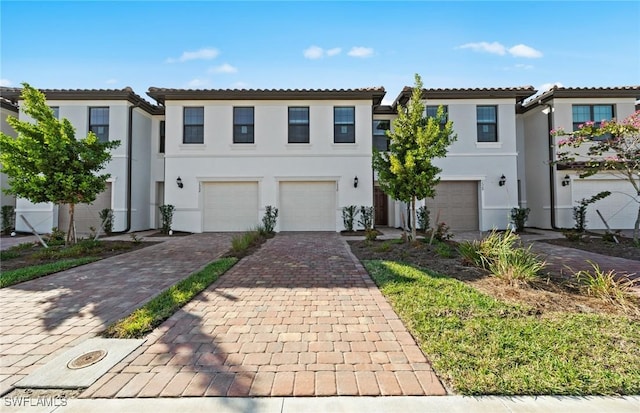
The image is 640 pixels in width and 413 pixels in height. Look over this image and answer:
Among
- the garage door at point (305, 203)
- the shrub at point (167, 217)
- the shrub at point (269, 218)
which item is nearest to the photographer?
the shrub at point (269, 218)

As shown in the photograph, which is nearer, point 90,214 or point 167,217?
point 167,217

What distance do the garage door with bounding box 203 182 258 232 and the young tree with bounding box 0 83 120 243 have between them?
19.2 ft

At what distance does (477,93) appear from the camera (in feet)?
44.0

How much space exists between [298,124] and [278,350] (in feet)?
39.8

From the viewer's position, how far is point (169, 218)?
13266 mm

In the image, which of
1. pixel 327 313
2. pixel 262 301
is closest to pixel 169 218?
pixel 262 301

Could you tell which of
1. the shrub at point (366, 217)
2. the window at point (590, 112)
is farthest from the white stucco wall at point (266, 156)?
the window at point (590, 112)

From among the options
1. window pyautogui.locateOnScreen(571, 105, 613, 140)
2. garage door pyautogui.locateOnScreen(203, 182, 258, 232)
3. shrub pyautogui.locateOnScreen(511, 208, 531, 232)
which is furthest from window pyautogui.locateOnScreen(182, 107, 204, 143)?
window pyautogui.locateOnScreen(571, 105, 613, 140)

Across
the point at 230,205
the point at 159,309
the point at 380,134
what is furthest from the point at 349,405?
the point at 380,134

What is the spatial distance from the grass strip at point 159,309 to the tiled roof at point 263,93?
991 centimetres

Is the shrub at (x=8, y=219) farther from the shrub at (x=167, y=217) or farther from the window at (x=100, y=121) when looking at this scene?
the shrub at (x=167, y=217)

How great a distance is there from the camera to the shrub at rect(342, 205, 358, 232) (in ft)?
44.0

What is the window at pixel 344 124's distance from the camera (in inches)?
543

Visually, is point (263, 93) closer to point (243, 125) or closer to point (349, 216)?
point (243, 125)
